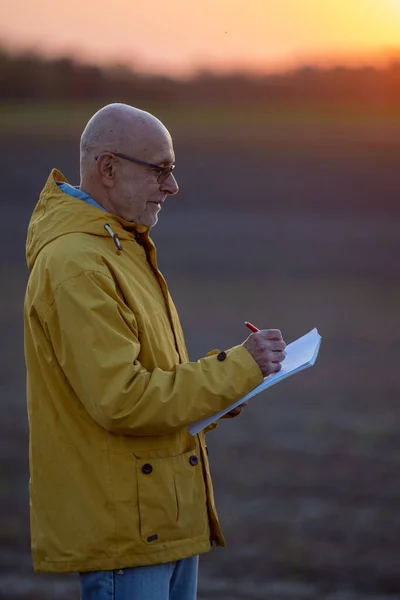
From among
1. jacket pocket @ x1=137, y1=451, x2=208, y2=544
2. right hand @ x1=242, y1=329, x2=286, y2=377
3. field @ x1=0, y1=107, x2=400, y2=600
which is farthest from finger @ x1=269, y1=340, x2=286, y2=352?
field @ x1=0, y1=107, x2=400, y2=600

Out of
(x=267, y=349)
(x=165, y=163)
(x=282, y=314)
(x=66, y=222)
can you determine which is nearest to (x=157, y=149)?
(x=165, y=163)

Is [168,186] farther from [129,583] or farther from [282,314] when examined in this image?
[282,314]

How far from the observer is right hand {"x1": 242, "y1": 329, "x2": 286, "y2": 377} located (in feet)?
8.00

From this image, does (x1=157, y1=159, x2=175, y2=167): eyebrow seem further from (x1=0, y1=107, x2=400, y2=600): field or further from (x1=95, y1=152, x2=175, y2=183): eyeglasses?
(x1=0, y1=107, x2=400, y2=600): field

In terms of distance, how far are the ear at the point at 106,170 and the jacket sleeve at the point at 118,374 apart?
265mm

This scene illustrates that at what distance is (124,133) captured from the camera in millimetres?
2535

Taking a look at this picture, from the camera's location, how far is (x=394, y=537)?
187 inches

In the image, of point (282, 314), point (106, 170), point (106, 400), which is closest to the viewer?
point (106, 400)

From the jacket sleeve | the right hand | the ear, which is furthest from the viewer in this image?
the ear

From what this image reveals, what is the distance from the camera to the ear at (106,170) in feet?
8.35

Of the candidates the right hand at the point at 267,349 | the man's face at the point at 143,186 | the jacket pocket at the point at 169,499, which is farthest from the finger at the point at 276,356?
the man's face at the point at 143,186

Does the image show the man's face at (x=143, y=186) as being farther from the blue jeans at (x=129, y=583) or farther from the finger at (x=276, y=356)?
the blue jeans at (x=129, y=583)

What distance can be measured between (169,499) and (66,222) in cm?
60

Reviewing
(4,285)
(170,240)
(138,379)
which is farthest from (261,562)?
(170,240)
